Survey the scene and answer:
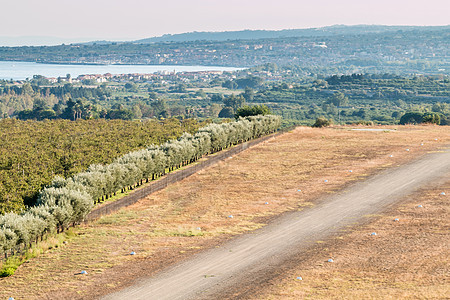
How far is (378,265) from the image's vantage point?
3288cm

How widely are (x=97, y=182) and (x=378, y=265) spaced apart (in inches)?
1133

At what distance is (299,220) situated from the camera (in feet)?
145

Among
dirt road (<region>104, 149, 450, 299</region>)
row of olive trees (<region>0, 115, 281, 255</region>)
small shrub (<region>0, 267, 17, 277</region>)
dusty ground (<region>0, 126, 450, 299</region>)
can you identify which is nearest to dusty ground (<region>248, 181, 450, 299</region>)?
dirt road (<region>104, 149, 450, 299</region>)

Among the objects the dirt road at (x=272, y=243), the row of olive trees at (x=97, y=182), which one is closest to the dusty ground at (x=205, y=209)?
the dirt road at (x=272, y=243)

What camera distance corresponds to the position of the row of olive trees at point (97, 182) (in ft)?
119

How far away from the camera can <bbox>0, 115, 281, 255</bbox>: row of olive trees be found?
36281 mm

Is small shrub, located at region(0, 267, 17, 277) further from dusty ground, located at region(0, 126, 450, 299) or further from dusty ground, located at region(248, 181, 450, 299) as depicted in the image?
dusty ground, located at region(248, 181, 450, 299)

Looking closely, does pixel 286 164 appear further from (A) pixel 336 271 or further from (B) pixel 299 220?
(A) pixel 336 271

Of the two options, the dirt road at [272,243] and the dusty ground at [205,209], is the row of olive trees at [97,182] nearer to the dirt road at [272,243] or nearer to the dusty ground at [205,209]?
the dusty ground at [205,209]

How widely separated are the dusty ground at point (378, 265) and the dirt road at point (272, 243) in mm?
1726

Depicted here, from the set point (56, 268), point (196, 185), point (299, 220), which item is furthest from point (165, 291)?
point (196, 185)

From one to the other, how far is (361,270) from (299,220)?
40.2 feet

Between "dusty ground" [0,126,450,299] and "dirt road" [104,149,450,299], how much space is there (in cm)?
162

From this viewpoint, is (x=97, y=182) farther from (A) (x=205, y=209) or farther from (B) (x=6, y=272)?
(B) (x=6, y=272)
